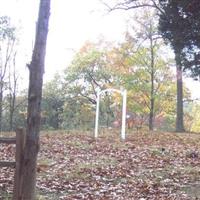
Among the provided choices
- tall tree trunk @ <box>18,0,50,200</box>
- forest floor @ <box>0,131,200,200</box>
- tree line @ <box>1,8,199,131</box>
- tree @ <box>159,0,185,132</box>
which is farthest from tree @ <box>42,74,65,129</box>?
tall tree trunk @ <box>18,0,50,200</box>

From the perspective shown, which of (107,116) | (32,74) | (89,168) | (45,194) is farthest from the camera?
(107,116)

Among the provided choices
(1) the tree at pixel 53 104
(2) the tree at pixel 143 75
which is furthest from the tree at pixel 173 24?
(1) the tree at pixel 53 104

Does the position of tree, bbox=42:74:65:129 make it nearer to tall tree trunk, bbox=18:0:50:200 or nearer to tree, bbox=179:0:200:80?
tree, bbox=179:0:200:80

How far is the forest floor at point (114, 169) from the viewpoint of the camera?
32.1 feet

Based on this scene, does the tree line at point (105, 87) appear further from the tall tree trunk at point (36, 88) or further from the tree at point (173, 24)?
the tall tree trunk at point (36, 88)

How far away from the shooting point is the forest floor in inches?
385

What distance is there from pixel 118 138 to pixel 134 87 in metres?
13.6

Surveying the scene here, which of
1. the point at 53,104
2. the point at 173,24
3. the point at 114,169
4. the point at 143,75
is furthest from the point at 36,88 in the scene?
the point at 53,104

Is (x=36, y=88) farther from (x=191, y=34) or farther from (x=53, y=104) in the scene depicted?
(x=53, y=104)

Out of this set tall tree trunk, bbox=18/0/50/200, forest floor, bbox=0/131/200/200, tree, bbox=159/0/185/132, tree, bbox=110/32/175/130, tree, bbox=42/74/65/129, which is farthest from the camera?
tree, bbox=42/74/65/129

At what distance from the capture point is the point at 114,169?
41.3 feet

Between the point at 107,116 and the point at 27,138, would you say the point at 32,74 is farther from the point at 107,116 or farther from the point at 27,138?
the point at 107,116

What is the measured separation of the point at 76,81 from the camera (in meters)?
37.8

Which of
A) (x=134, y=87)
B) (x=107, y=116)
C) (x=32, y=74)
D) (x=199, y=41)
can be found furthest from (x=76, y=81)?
(x=32, y=74)
